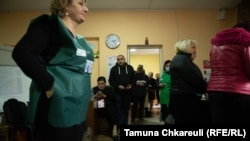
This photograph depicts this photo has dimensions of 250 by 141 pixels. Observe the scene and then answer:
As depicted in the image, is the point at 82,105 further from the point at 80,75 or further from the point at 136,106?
the point at 136,106

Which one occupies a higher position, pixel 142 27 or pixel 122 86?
pixel 142 27

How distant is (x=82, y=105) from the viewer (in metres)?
1.06

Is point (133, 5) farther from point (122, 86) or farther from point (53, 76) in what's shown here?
point (53, 76)

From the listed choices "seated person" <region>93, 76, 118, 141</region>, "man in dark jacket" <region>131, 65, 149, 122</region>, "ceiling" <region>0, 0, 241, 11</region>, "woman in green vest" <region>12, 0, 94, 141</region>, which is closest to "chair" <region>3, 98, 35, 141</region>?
"woman in green vest" <region>12, 0, 94, 141</region>

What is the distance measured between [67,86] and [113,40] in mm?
4505

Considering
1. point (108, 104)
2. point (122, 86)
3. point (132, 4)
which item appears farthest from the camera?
point (132, 4)

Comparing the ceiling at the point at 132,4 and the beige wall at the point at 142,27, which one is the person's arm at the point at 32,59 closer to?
the ceiling at the point at 132,4

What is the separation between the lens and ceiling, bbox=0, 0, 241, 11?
16.5ft

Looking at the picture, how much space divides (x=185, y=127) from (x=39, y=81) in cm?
74

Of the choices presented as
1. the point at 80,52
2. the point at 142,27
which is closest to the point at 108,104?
the point at 142,27

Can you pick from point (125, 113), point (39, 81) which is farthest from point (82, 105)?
point (125, 113)

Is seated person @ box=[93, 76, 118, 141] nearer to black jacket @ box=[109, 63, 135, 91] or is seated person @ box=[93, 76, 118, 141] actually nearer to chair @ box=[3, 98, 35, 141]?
black jacket @ box=[109, 63, 135, 91]

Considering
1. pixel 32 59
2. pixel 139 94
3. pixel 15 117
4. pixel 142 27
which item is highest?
pixel 142 27

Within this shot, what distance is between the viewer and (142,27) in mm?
5469
